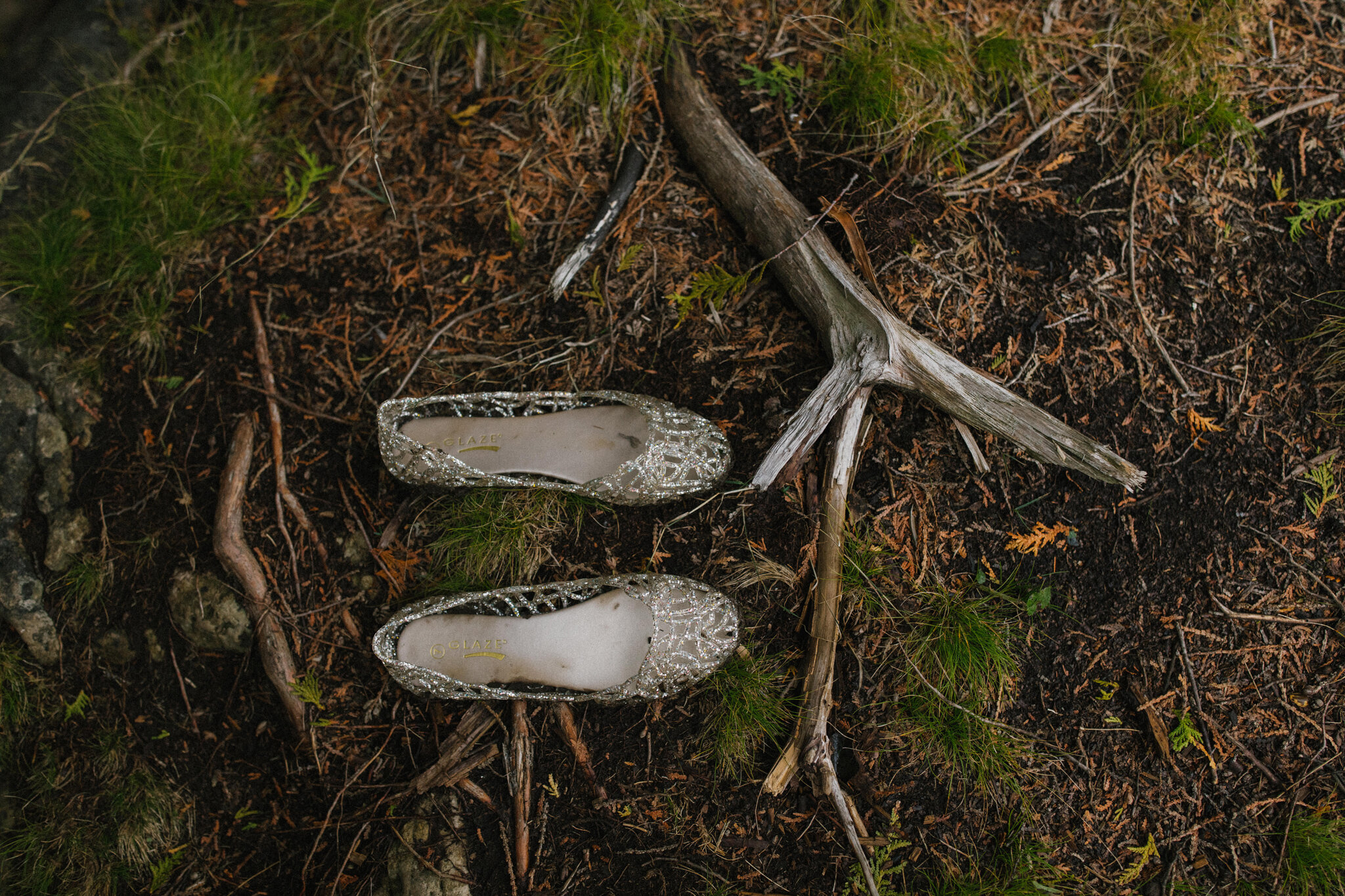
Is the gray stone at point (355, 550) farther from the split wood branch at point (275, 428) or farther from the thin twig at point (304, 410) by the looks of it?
the thin twig at point (304, 410)

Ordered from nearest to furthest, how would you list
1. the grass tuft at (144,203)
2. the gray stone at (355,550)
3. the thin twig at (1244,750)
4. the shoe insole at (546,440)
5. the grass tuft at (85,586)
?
the thin twig at (1244,750) → the shoe insole at (546,440) → the gray stone at (355,550) → the grass tuft at (85,586) → the grass tuft at (144,203)

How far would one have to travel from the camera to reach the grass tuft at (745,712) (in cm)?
223

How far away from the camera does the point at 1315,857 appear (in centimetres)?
217

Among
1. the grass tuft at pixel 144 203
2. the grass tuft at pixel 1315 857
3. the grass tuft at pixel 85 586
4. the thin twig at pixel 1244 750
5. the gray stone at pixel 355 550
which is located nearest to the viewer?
the grass tuft at pixel 1315 857

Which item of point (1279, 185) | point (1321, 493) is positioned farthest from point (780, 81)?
point (1321, 493)

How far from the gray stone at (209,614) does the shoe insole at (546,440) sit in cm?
86

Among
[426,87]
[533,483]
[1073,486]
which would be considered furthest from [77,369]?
[1073,486]

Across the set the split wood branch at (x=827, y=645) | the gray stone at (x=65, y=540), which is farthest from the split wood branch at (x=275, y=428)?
the split wood branch at (x=827, y=645)

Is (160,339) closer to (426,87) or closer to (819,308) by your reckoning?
(426,87)

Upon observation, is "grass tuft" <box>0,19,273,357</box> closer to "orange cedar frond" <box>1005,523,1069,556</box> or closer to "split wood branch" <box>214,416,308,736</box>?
"split wood branch" <box>214,416,308,736</box>

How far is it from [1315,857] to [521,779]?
2.45 metres

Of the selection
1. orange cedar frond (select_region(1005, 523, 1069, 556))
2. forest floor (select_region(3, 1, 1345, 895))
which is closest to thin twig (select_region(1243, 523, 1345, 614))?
forest floor (select_region(3, 1, 1345, 895))

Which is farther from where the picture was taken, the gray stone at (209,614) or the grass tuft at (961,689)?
the gray stone at (209,614)

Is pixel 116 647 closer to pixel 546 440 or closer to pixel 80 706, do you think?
pixel 80 706
